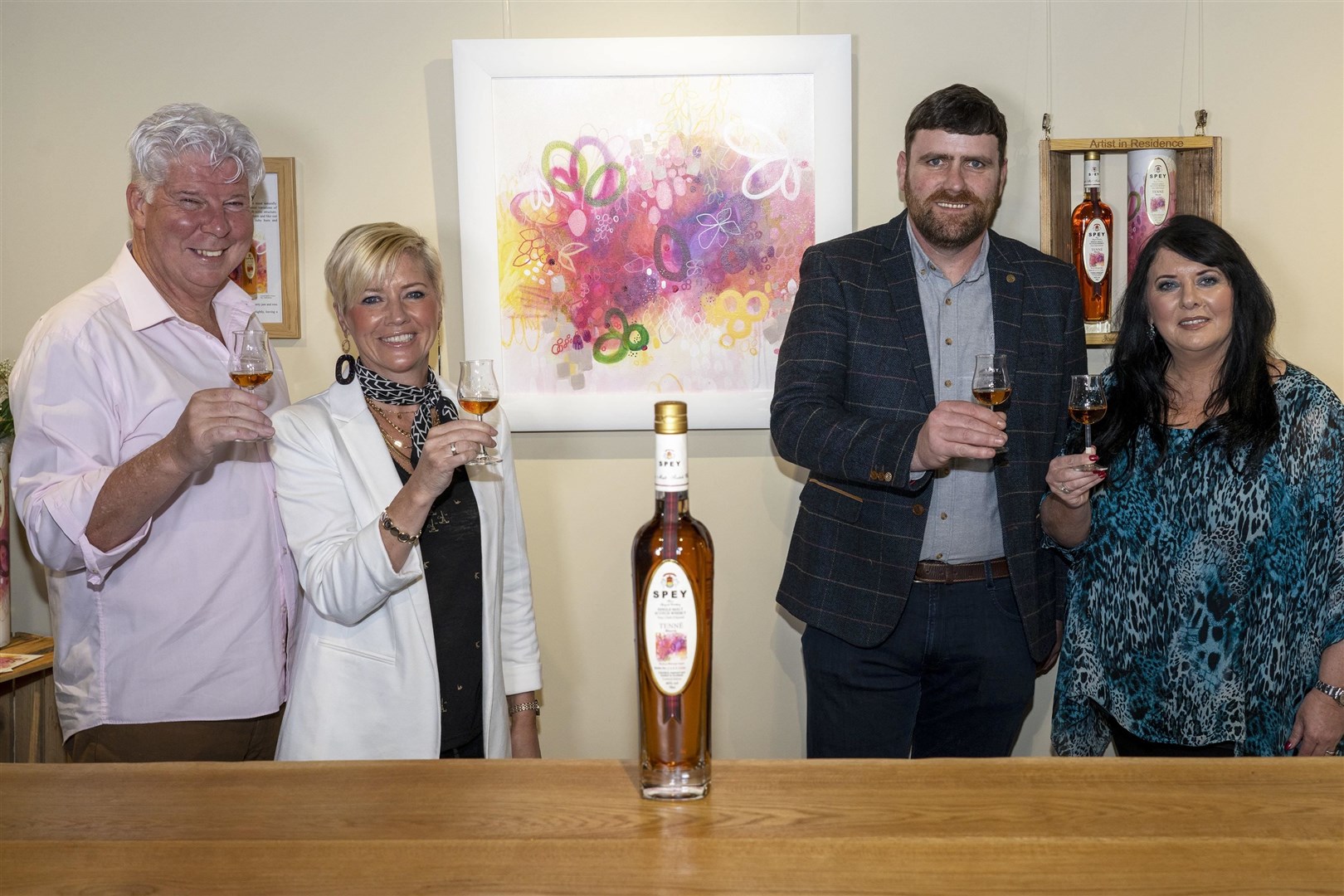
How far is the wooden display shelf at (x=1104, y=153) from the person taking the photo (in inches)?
113

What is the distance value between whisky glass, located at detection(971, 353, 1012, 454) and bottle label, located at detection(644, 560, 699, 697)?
3.15 ft

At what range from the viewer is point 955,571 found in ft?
7.94

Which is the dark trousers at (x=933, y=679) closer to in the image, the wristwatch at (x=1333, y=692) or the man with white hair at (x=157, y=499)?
the wristwatch at (x=1333, y=692)

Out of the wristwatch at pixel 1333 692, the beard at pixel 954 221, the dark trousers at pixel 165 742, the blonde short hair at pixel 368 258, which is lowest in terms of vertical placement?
the dark trousers at pixel 165 742

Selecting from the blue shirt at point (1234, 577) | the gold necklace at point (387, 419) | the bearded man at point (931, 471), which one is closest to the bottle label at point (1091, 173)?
the bearded man at point (931, 471)

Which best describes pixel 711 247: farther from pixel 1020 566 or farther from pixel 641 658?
pixel 641 658

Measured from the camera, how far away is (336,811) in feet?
3.93

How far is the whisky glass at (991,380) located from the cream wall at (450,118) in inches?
43.9

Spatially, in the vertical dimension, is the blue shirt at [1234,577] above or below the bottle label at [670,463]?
below

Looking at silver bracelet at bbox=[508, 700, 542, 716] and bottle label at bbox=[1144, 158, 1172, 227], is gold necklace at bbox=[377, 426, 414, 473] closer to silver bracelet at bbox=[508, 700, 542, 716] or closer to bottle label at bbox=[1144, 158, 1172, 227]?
silver bracelet at bbox=[508, 700, 542, 716]

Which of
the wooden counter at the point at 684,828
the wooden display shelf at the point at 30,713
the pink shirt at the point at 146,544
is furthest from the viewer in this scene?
the wooden display shelf at the point at 30,713

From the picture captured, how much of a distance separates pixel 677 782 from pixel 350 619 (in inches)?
35.7

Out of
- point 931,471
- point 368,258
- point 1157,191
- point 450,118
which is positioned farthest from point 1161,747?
point 450,118

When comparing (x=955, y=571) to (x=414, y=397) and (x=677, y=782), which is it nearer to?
(x=414, y=397)
